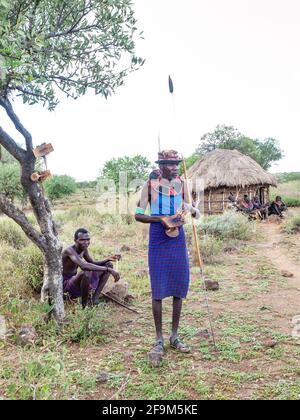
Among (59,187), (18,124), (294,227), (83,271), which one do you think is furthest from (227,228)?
(59,187)

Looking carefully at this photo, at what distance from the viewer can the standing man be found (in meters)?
3.72

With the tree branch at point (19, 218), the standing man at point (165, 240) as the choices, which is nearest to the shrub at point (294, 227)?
the standing man at point (165, 240)

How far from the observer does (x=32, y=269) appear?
5441mm

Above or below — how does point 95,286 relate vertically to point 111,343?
above

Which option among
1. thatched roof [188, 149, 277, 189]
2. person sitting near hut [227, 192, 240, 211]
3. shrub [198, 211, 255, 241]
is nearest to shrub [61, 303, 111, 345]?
shrub [198, 211, 255, 241]

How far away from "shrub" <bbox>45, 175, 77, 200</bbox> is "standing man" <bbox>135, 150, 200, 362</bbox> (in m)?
22.1

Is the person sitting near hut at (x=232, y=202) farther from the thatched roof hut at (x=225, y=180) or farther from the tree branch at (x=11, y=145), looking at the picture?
the tree branch at (x=11, y=145)

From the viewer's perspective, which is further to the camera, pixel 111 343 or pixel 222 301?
pixel 222 301

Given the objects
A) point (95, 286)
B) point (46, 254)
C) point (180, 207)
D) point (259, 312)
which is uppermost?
point (180, 207)

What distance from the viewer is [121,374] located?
3338mm
